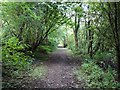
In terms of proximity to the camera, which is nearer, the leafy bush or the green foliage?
the green foliage

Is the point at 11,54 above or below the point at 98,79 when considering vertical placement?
above

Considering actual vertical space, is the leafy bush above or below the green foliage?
below

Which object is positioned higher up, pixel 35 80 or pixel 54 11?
pixel 54 11

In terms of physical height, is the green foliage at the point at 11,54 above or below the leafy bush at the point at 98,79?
above

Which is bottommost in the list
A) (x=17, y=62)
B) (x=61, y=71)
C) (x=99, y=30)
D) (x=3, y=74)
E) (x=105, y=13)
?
(x=61, y=71)

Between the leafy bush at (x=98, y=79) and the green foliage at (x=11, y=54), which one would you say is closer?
the green foliage at (x=11, y=54)

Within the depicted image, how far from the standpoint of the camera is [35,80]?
155 inches

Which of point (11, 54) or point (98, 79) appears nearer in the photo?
point (11, 54)

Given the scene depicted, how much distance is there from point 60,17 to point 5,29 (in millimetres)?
2262

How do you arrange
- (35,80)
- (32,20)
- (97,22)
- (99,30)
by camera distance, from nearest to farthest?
(35,80) < (99,30) < (97,22) < (32,20)

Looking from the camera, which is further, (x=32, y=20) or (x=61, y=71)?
(x=32, y=20)

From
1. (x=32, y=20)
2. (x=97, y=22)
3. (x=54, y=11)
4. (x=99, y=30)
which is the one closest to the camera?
(x=99, y=30)

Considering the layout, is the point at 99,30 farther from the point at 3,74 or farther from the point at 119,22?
the point at 3,74

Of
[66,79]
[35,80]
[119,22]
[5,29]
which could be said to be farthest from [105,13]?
[5,29]
